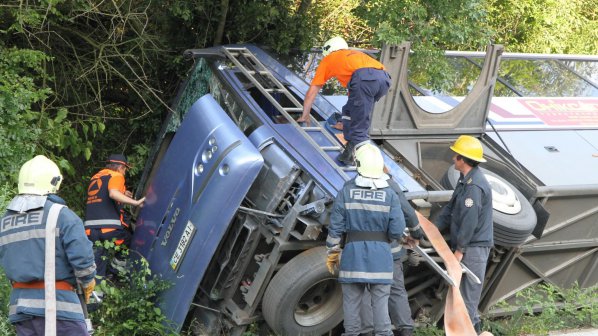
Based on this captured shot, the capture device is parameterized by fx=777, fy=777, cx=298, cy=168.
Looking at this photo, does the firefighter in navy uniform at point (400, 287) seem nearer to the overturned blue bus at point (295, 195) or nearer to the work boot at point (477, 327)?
the overturned blue bus at point (295, 195)

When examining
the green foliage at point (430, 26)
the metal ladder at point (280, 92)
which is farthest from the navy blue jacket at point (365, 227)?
the green foliage at point (430, 26)

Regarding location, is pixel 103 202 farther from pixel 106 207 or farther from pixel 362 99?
pixel 362 99

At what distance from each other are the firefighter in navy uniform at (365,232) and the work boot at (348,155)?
0.56 m

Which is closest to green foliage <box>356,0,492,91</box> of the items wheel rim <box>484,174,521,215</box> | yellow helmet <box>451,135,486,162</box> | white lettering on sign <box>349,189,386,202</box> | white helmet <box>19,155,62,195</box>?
wheel rim <box>484,174,521,215</box>

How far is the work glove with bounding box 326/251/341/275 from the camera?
Answer: 480 cm

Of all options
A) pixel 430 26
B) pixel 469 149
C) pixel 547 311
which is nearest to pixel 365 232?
pixel 469 149

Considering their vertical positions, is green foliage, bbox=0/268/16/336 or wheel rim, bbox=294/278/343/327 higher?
green foliage, bbox=0/268/16/336

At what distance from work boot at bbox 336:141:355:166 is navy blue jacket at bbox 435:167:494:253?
2.44 ft

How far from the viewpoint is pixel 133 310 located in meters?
5.39

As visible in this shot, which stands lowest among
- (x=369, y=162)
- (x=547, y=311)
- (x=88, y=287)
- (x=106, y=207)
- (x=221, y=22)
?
(x=547, y=311)

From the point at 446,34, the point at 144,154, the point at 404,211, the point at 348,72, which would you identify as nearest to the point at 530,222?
the point at 404,211

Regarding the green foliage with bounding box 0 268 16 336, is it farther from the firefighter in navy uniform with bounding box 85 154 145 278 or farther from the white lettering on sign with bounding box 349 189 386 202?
the white lettering on sign with bounding box 349 189 386 202

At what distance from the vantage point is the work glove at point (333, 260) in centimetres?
480

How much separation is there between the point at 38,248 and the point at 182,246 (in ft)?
4.69
